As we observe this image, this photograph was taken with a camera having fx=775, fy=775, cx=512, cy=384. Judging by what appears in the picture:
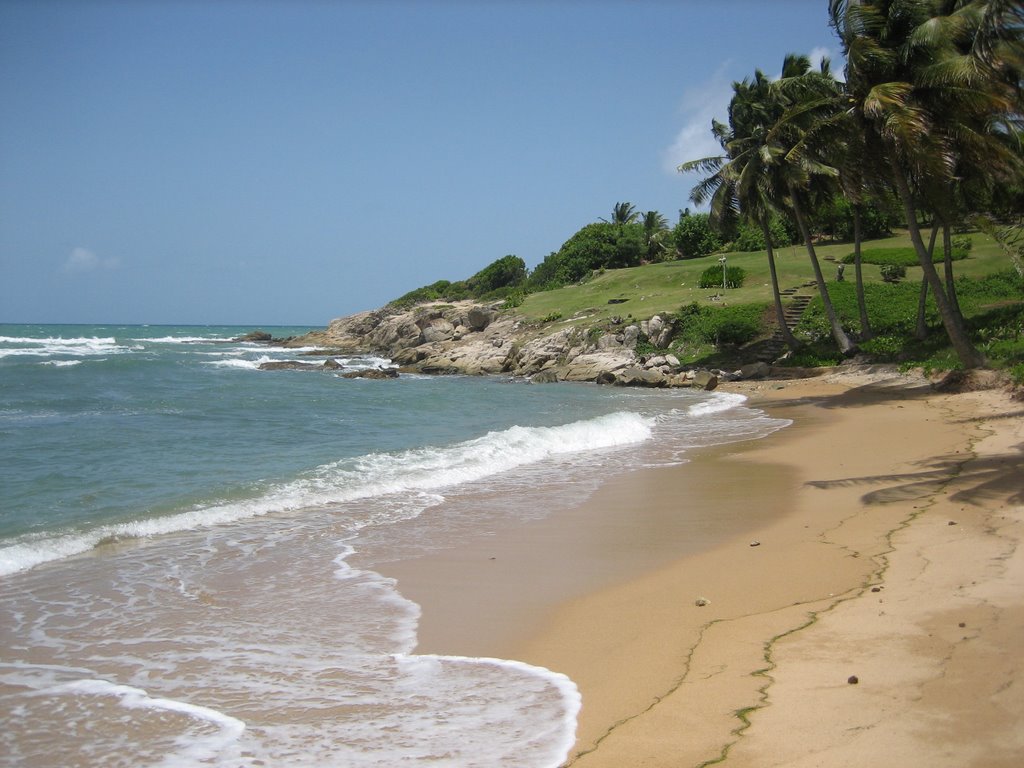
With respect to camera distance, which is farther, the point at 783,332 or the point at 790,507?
the point at 783,332

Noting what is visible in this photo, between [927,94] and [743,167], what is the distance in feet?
37.5

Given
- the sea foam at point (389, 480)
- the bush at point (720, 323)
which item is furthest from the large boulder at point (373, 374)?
the sea foam at point (389, 480)

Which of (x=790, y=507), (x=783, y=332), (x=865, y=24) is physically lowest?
(x=790, y=507)

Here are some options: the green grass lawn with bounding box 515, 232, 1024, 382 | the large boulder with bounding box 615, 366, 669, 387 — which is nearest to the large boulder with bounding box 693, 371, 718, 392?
the large boulder with bounding box 615, 366, 669, 387

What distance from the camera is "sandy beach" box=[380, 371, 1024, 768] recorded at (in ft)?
13.7

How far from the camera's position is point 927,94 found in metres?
18.3

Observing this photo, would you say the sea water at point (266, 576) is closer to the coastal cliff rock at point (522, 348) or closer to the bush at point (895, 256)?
the coastal cliff rock at point (522, 348)

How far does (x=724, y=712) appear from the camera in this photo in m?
4.52

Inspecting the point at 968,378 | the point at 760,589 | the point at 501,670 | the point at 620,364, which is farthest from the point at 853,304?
the point at 501,670

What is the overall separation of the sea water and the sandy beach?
0.53 meters

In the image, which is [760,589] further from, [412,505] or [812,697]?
[412,505]

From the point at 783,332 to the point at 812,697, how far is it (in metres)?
29.0

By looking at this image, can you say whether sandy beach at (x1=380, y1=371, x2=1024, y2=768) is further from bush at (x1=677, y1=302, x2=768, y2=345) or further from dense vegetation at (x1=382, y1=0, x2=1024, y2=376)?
bush at (x1=677, y1=302, x2=768, y2=345)

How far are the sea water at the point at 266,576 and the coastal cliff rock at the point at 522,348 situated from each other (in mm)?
11297
